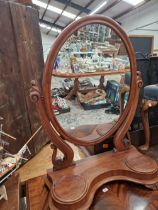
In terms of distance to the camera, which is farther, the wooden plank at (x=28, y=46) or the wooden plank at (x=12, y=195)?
the wooden plank at (x=28, y=46)

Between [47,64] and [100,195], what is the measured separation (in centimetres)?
46

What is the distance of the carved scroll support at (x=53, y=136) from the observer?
537 mm

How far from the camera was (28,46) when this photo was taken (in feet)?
2.63

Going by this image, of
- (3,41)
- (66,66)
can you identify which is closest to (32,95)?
(66,66)

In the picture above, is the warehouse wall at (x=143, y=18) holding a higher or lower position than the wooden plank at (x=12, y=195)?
higher

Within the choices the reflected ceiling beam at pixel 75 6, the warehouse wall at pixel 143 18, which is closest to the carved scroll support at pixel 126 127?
the warehouse wall at pixel 143 18

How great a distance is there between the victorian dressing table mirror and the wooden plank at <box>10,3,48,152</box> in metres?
0.19

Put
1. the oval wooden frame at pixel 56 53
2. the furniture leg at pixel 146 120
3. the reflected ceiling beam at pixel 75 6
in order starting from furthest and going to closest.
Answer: the reflected ceiling beam at pixel 75 6 < the furniture leg at pixel 146 120 < the oval wooden frame at pixel 56 53

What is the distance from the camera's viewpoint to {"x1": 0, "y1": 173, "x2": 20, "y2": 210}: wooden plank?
589 mm

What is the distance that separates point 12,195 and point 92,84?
50 centimetres

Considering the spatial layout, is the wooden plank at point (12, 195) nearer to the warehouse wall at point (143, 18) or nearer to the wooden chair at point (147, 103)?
the wooden chair at point (147, 103)

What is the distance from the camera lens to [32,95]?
1.73 feet

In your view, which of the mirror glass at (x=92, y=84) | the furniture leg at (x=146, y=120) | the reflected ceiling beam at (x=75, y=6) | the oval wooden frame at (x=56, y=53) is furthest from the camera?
the reflected ceiling beam at (x=75, y=6)

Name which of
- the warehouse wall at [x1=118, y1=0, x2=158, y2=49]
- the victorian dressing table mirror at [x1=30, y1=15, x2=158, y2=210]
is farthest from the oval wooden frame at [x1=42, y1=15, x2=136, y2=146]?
the warehouse wall at [x1=118, y1=0, x2=158, y2=49]
